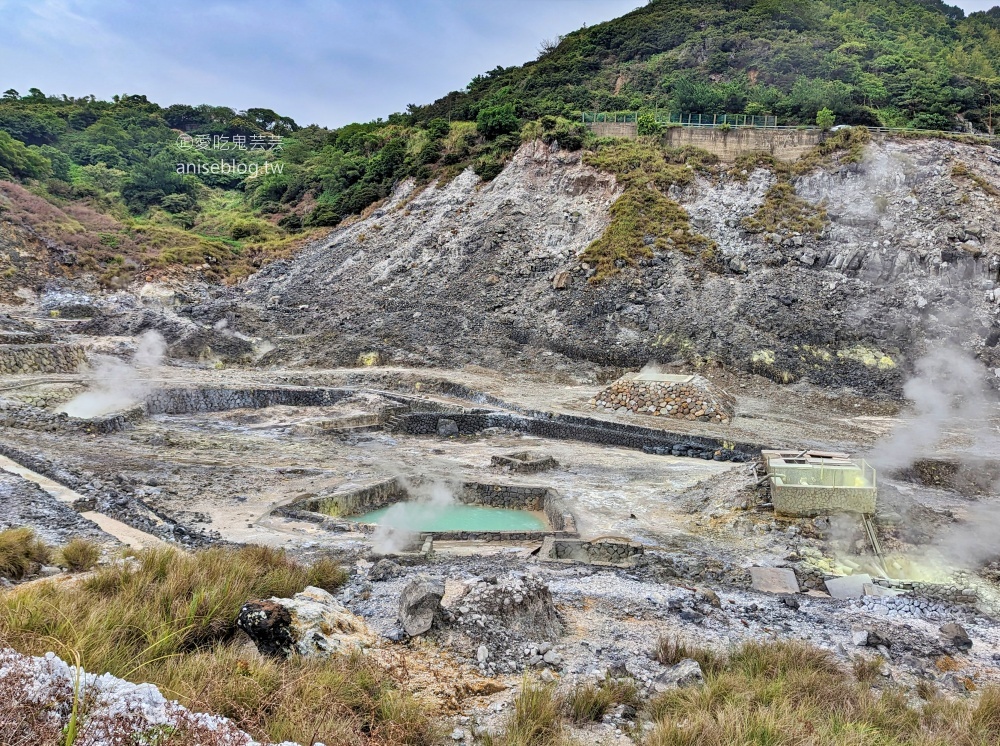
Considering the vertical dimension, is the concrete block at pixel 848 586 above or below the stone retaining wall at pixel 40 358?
below

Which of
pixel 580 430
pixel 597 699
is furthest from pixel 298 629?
pixel 580 430

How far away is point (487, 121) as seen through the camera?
37.0m

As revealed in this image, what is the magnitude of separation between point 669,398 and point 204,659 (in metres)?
16.2

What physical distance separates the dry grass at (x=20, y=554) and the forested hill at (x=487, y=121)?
28149 mm

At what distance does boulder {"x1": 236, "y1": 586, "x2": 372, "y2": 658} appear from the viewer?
426 centimetres

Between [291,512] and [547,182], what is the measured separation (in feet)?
84.9

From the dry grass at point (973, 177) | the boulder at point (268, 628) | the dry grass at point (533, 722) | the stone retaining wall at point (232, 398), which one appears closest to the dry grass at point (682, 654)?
the dry grass at point (533, 722)

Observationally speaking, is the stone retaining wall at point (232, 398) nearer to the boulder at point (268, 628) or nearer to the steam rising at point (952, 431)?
the steam rising at point (952, 431)

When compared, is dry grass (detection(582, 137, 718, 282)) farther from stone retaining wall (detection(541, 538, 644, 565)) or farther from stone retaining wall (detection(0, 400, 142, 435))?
stone retaining wall (detection(541, 538, 644, 565))

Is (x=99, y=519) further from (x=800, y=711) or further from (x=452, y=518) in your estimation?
(x=800, y=711)

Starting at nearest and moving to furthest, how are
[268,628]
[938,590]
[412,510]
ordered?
[268,628]
[938,590]
[412,510]

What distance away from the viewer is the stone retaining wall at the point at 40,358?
65.1 ft

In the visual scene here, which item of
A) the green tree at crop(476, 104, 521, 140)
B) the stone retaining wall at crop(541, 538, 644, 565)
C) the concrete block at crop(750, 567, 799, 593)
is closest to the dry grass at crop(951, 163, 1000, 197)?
the green tree at crop(476, 104, 521, 140)

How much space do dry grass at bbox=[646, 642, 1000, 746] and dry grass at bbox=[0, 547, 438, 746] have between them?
62.5 inches
